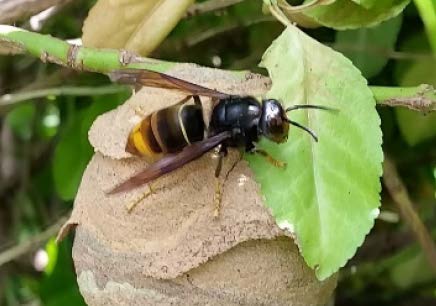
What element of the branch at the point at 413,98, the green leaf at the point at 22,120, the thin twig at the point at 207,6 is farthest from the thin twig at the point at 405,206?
the green leaf at the point at 22,120

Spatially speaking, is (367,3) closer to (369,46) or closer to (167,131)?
(167,131)

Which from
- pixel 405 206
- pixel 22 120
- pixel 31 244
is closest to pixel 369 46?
pixel 405 206

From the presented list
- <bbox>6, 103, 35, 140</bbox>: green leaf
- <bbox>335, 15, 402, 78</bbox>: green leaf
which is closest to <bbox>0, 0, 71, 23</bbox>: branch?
<bbox>335, 15, 402, 78</bbox>: green leaf

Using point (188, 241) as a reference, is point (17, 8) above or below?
above

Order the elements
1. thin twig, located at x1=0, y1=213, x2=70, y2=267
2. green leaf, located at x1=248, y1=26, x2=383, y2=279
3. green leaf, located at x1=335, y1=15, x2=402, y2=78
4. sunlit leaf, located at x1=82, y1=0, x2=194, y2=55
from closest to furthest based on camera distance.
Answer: green leaf, located at x1=248, y1=26, x2=383, y2=279 → sunlit leaf, located at x1=82, y1=0, x2=194, y2=55 → green leaf, located at x1=335, y1=15, x2=402, y2=78 → thin twig, located at x1=0, y1=213, x2=70, y2=267

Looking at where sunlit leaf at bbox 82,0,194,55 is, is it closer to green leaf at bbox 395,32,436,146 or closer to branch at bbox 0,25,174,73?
branch at bbox 0,25,174,73

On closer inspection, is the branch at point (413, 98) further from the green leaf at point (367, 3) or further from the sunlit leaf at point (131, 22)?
the sunlit leaf at point (131, 22)
